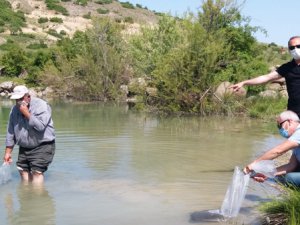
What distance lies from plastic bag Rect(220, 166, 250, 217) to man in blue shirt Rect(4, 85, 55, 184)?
315 centimetres

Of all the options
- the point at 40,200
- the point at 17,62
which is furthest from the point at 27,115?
the point at 17,62

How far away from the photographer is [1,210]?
7.39 m

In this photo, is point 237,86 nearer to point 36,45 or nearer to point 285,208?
point 285,208

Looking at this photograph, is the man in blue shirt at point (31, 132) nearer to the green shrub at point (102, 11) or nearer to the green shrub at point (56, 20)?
the green shrub at point (56, 20)

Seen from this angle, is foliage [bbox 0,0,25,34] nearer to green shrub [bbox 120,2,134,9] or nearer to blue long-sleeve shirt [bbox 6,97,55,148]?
green shrub [bbox 120,2,134,9]

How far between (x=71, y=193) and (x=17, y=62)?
3859 centimetres

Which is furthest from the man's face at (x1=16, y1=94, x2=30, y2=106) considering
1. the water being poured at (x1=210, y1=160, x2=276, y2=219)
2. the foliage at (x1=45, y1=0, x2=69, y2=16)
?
the foliage at (x1=45, y1=0, x2=69, y2=16)

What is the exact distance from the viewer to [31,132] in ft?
27.1

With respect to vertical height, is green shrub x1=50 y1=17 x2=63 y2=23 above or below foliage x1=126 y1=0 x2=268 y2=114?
above

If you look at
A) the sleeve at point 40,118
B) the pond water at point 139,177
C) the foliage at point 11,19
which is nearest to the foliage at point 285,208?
the pond water at point 139,177

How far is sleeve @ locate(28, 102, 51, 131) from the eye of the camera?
26.1 ft

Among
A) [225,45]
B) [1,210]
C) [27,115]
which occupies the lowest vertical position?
[1,210]

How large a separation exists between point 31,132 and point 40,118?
316mm

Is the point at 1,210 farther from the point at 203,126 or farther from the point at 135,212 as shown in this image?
the point at 203,126
